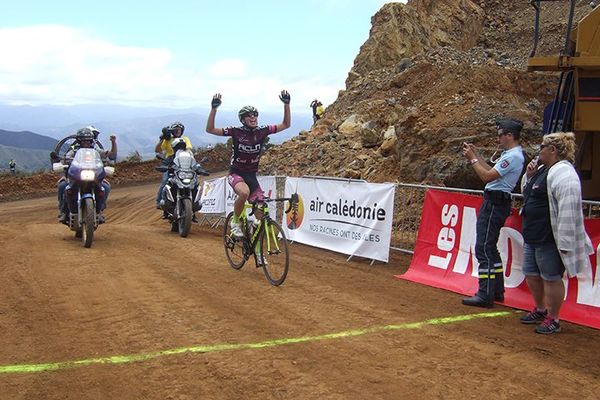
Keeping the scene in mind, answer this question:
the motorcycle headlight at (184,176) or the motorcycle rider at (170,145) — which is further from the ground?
the motorcycle rider at (170,145)

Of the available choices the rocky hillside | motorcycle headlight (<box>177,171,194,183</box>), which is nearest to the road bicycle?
Result: motorcycle headlight (<box>177,171,194,183</box>)

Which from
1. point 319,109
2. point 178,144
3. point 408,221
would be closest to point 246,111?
point 408,221

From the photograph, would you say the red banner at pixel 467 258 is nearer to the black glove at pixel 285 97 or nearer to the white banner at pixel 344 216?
the white banner at pixel 344 216

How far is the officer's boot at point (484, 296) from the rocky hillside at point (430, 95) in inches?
237

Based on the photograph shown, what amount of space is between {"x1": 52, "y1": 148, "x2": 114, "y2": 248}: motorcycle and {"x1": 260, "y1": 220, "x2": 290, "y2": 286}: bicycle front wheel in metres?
3.90

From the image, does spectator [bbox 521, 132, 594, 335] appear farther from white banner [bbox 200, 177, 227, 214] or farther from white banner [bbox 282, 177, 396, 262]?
white banner [bbox 200, 177, 227, 214]

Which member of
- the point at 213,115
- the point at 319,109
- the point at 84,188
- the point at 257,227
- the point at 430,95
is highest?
the point at 319,109

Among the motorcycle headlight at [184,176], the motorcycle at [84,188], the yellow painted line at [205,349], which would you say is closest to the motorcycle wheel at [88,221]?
the motorcycle at [84,188]

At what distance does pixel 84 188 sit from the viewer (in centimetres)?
1051

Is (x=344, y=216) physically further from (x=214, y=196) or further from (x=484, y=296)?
(x=214, y=196)

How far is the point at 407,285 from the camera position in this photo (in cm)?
786

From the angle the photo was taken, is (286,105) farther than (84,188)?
No

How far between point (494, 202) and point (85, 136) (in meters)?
7.69

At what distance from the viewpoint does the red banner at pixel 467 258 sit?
616 cm
